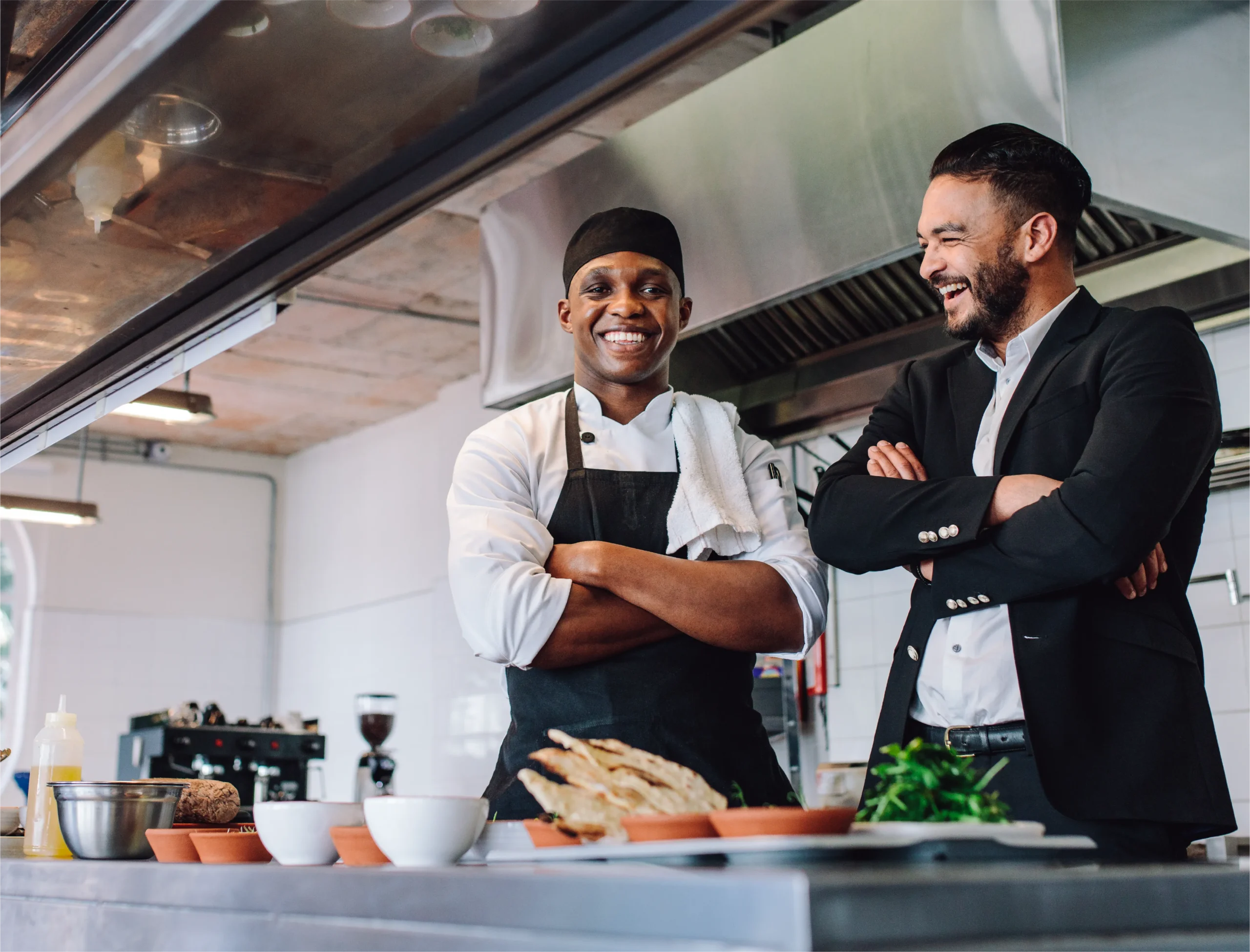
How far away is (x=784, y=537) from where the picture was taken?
1.86m

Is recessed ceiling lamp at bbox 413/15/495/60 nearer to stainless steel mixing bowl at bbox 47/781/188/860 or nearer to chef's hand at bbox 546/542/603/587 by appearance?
chef's hand at bbox 546/542/603/587

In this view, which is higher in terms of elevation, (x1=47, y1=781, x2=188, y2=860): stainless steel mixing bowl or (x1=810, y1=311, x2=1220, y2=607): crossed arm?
(x1=810, y1=311, x2=1220, y2=607): crossed arm

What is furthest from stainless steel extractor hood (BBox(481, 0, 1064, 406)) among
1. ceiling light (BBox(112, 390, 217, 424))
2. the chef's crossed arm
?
ceiling light (BBox(112, 390, 217, 424))

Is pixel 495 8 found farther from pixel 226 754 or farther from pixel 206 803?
pixel 226 754

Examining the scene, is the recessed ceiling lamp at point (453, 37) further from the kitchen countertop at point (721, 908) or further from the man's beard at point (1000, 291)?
the kitchen countertop at point (721, 908)

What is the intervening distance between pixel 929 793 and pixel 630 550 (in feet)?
2.72

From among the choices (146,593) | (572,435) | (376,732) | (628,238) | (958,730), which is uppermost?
(146,593)

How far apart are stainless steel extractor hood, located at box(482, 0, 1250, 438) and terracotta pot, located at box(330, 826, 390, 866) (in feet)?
6.00

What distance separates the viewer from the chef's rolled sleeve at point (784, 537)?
1.80m

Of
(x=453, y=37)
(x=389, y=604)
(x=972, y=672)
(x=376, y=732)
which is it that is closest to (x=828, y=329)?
(x=972, y=672)

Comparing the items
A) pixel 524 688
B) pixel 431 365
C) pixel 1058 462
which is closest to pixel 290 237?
pixel 524 688

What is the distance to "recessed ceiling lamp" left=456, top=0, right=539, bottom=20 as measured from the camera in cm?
145

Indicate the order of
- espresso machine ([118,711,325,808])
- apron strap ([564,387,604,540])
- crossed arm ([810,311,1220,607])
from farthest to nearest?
1. espresso machine ([118,711,325,808])
2. apron strap ([564,387,604,540])
3. crossed arm ([810,311,1220,607])

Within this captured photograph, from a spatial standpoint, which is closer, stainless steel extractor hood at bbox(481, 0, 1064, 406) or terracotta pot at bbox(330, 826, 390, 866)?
terracotta pot at bbox(330, 826, 390, 866)
